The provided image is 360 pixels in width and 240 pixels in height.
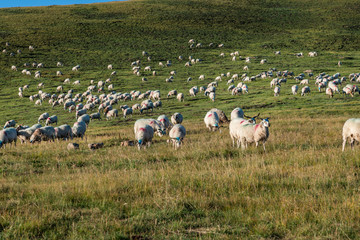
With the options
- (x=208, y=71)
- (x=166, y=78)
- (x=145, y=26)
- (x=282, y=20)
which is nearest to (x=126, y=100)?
(x=166, y=78)

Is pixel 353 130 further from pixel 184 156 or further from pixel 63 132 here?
pixel 63 132

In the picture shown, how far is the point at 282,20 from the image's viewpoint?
102 metres

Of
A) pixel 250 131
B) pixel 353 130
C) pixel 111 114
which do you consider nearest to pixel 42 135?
pixel 111 114

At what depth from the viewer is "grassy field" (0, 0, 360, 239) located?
5.46m

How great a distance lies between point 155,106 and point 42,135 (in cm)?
1862

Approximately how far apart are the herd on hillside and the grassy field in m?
0.87

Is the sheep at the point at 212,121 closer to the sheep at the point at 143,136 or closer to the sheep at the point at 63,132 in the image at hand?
the sheep at the point at 143,136

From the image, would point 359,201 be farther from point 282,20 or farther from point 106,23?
point 282,20

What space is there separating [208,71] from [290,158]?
5224cm

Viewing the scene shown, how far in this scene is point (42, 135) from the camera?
21406mm

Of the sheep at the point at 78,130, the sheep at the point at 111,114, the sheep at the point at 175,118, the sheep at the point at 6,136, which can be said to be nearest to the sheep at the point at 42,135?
the sheep at the point at 6,136

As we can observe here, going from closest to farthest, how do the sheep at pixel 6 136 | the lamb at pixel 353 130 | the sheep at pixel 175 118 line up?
the lamb at pixel 353 130 < the sheep at pixel 6 136 < the sheep at pixel 175 118

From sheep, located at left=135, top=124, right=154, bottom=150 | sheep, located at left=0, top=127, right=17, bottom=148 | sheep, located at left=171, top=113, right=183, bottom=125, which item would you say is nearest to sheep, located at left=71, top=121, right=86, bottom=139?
sheep, located at left=0, top=127, right=17, bottom=148

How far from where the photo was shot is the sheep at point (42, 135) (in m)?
21.2
